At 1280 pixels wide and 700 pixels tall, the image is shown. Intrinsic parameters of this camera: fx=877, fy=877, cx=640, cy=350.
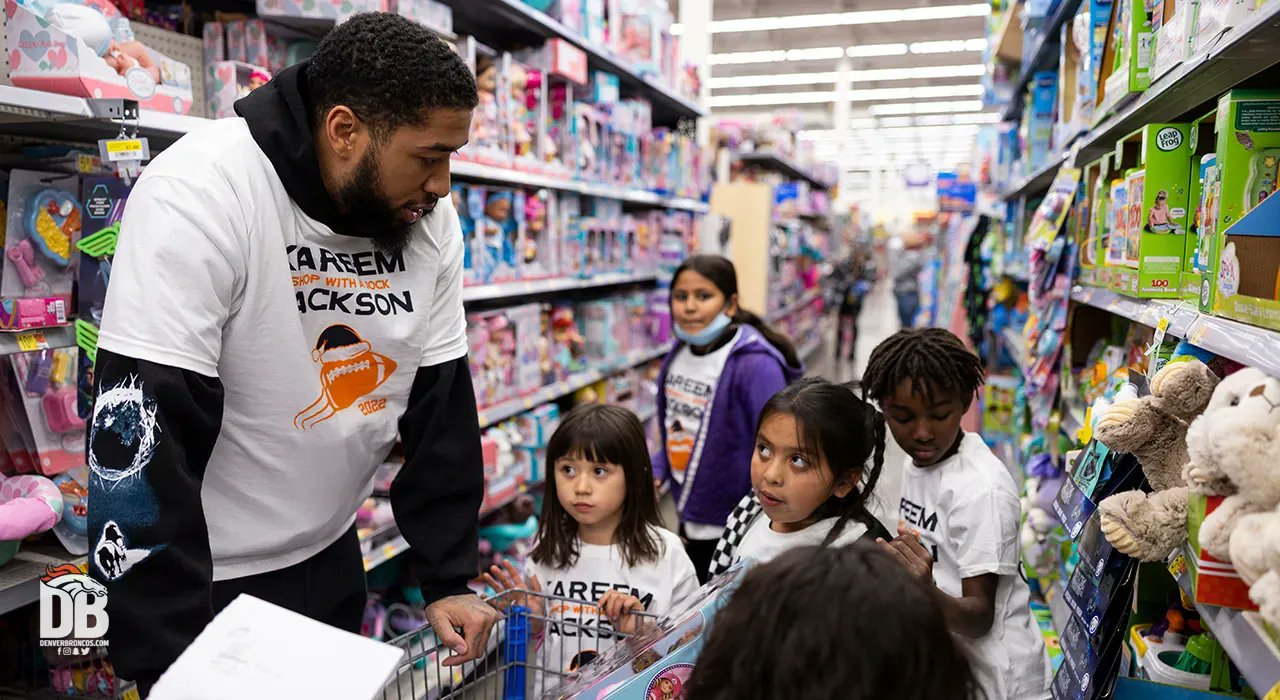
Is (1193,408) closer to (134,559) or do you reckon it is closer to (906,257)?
(134,559)

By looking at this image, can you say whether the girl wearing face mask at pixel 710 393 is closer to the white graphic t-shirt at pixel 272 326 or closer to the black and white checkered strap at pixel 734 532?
the black and white checkered strap at pixel 734 532

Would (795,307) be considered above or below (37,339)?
below

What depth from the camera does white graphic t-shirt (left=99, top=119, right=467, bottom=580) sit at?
1.25 metres

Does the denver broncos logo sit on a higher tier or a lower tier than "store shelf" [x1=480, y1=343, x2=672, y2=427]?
higher

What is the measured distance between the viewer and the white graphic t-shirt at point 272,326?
4.10ft

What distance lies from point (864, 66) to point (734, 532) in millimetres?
19189

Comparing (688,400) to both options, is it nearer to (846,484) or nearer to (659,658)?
(846,484)

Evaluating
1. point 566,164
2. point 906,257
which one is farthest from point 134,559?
point 906,257

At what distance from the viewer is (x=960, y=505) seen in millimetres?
1775

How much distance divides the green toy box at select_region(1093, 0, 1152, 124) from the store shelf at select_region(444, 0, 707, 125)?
208cm

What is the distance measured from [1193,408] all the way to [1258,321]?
0.49ft

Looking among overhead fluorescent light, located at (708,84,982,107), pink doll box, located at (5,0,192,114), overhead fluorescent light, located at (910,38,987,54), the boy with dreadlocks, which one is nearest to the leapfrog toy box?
the boy with dreadlocks

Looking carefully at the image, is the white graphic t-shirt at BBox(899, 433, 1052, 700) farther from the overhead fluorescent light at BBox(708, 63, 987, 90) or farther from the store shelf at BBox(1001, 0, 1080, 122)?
the overhead fluorescent light at BBox(708, 63, 987, 90)

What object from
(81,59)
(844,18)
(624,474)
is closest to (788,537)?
(624,474)
